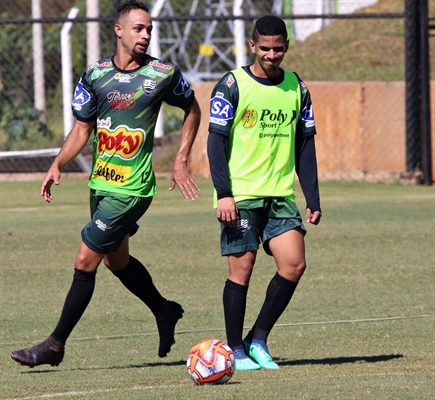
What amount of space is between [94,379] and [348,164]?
11.7 m

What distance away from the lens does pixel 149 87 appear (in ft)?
19.6

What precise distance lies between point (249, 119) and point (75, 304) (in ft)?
4.69

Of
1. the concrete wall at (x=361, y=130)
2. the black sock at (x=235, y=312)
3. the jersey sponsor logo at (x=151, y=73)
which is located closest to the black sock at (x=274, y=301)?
the black sock at (x=235, y=312)

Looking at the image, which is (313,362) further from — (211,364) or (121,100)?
(121,100)

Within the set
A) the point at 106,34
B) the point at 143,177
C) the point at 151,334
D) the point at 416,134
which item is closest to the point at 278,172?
the point at 143,177

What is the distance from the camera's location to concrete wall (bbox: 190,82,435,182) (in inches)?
647

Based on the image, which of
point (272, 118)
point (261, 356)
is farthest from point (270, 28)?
point (261, 356)

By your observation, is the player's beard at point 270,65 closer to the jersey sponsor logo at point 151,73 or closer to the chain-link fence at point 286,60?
the jersey sponsor logo at point 151,73

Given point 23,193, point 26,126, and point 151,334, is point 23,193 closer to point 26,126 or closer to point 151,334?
point 26,126

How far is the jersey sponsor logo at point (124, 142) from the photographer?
5.97 meters

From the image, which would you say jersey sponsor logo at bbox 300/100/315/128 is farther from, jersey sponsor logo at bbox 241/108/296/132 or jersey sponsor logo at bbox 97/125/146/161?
jersey sponsor logo at bbox 97/125/146/161

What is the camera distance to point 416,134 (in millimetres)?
16109

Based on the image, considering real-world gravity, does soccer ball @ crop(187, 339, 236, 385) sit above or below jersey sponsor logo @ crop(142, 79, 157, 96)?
below

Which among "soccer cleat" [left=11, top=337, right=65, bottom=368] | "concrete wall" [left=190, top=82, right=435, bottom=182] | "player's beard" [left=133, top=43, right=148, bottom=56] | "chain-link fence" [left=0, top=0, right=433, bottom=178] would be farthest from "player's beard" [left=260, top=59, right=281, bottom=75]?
"concrete wall" [left=190, top=82, right=435, bottom=182]
